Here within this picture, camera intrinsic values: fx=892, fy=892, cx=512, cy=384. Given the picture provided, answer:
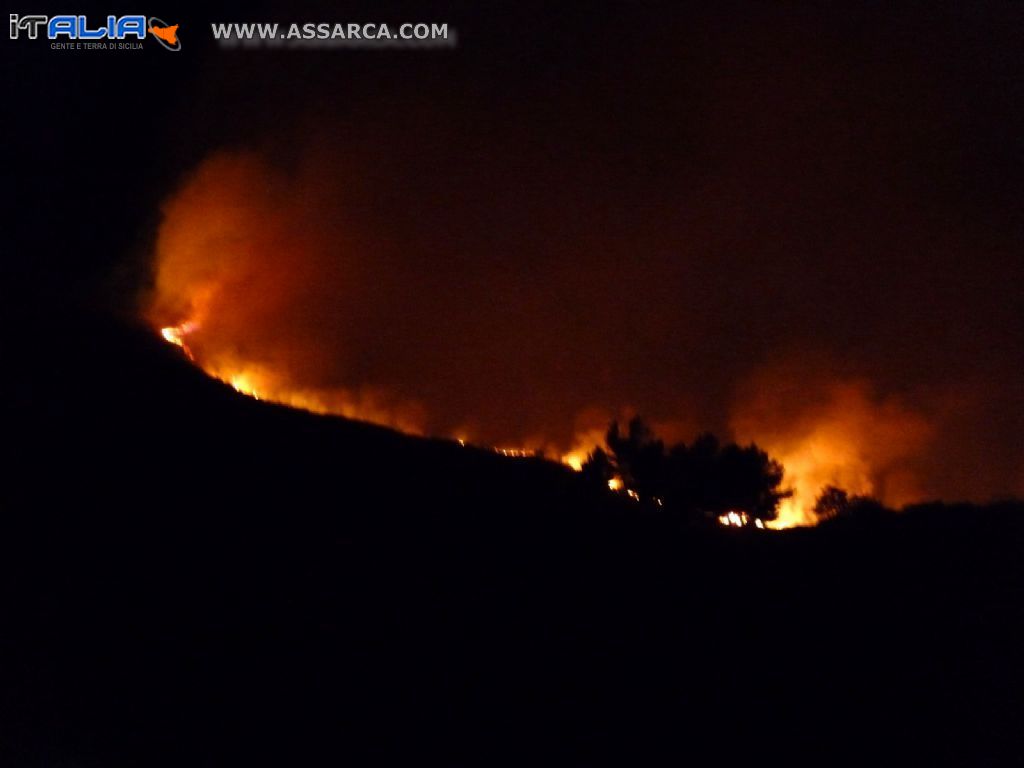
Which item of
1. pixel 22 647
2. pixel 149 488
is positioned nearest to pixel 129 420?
pixel 149 488

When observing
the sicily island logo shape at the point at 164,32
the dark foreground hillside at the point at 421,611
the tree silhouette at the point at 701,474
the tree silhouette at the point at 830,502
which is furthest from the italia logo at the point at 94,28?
the tree silhouette at the point at 830,502

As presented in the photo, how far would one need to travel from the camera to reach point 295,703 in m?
11.6

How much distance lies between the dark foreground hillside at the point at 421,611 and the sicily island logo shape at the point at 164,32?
8245 mm

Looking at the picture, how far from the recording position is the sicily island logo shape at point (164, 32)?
20.5 m

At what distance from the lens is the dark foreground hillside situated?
1153 centimetres

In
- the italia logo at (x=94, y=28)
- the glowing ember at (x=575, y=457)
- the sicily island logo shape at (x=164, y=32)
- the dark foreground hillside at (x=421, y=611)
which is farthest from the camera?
the glowing ember at (x=575, y=457)

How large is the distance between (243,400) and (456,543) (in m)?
5.74

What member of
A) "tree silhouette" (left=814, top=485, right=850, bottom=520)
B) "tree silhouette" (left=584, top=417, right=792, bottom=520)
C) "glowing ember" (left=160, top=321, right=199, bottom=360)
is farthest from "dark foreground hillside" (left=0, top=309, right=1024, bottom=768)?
"tree silhouette" (left=814, top=485, right=850, bottom=520)

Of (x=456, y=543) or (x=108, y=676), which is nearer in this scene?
(x=108, y=676)

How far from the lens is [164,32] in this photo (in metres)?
20.9

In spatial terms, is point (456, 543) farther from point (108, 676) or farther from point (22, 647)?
point (22, 647)

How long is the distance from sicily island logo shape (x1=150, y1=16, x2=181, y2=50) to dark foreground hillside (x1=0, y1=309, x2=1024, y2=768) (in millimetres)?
8245

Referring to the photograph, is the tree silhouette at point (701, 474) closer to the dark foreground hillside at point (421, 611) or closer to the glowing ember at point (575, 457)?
the glowing ember at point (575, 457)

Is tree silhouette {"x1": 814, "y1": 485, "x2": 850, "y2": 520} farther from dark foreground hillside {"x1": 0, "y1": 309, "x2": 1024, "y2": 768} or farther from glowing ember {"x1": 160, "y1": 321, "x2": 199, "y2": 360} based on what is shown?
glowing ember {"x1": 160, "y1": 321, "x2": 199, "y2": 360}
